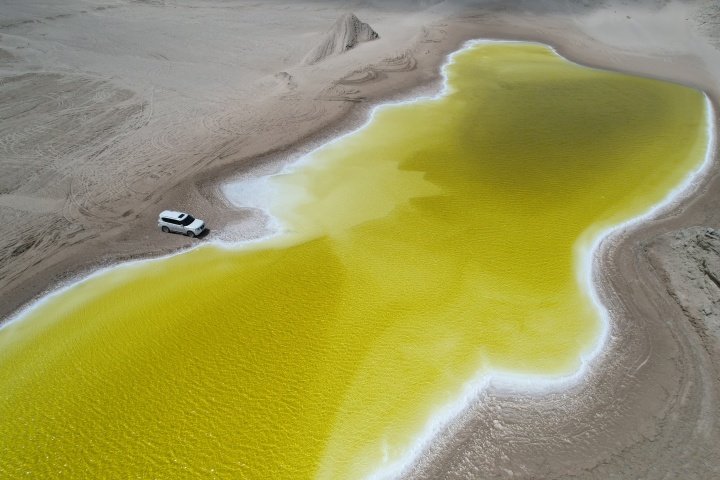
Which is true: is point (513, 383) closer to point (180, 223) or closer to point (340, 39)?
point (180, 223)

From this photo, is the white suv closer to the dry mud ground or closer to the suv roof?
the suv roof

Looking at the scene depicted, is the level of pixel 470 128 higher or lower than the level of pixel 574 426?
higher

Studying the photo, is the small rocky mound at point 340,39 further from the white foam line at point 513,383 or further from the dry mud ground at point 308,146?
the white foam line at point 513,383

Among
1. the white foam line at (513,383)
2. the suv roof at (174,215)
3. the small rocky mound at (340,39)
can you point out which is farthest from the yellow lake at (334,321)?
the small rocky mound at (340,39)

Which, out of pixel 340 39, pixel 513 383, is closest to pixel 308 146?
pixel 340 39

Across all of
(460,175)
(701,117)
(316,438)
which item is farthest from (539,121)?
(316,438)

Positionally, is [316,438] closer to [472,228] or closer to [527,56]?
[472,228]

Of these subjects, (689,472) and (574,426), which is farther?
(574,426)
